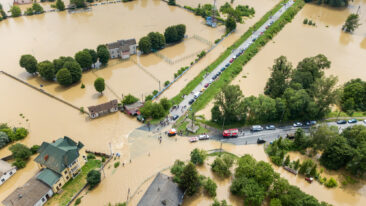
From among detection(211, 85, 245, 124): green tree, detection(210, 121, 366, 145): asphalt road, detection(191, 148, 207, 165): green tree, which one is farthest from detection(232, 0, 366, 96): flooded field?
detection(191, 148, 207, 165): green tree

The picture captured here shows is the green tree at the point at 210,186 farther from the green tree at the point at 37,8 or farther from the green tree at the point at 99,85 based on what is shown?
the green tree at the point at 37,8

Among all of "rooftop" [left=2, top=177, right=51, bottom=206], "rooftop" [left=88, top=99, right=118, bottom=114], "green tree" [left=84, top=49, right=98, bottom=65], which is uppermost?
"green tree" [left=84, top=49, right=98, bottom=65]

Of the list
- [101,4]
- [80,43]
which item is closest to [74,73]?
[80,43]

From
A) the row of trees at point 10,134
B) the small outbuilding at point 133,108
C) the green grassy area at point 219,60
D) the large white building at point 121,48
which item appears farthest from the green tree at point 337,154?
the row of trees at point 10,134

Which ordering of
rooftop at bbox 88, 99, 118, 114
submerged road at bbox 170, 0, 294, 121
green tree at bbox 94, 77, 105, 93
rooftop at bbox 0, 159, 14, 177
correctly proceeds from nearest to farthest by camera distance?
rooftop at bbox 0, 159, 14, 177 → rooftop at bbox 88, 99, 118, 114 → submerged road at bbox 170, 0, 294, 121 → green tree at bbox 94, 77, 105, 93

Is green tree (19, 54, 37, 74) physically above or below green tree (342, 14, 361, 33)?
below

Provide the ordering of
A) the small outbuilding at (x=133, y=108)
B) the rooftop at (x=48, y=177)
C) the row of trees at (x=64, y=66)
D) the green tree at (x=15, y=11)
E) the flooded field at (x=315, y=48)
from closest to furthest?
the rooftop at (x=48, y=177) < the small outbuilding at (x=133, y=108) < the row of trees at (x=64, y=66) < the flooded field at (x=315, y=48) < the green tree at (x=15, y=11)

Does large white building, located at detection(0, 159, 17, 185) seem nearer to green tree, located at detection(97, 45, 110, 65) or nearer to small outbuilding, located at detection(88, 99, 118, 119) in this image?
small outbuilding, located at detection(88, 99, 118, 119)
